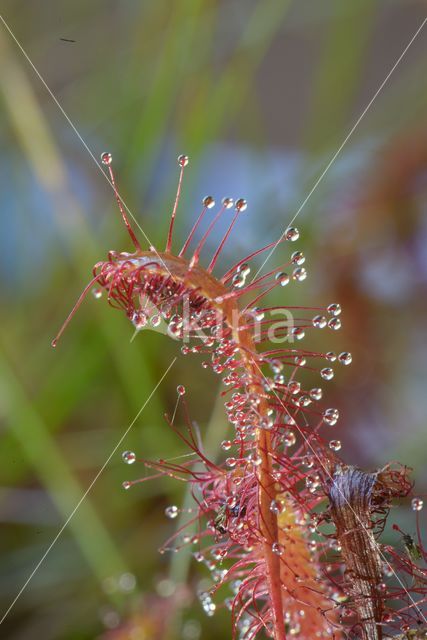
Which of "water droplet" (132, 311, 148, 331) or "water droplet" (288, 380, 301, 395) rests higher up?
"water droplet" (132, 311, 148, 331)

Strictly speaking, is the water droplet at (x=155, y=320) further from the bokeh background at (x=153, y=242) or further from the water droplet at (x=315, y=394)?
the bokeh background at (x=153, y=242)

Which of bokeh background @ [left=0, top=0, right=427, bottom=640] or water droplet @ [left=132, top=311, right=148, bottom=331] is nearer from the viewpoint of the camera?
water droplet @ [left=132, top=311, right=148, bottom=331]

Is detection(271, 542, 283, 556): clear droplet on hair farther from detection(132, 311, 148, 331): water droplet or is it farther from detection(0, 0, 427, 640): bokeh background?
detection(0, 0, 427, 640): bokeh background

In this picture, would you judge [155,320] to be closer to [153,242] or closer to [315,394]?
[315,394]

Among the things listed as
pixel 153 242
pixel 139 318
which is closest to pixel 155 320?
pixel 139 318

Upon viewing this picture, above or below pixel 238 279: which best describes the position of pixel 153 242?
above

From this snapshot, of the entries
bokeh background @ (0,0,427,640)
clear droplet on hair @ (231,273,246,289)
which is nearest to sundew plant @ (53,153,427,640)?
clear droplet on hair @ (231,273,246,289)

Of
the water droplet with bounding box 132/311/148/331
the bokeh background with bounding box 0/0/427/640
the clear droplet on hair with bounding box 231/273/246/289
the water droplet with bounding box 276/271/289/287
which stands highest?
the bokeh background with bounding box 0/0/427/640

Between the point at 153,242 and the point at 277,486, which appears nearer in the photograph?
the point at 277,486

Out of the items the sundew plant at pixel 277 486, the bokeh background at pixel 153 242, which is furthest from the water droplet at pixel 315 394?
the bokeh background at pixel 153 242
